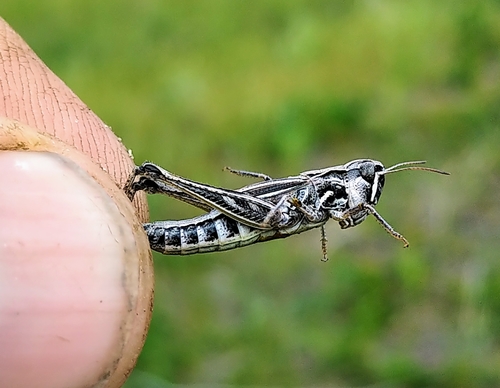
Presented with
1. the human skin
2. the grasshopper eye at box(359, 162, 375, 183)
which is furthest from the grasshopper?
the human skin

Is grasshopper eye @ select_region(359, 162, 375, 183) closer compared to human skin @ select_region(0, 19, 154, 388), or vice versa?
human skin @ select_region(0, 19, 154, 388)

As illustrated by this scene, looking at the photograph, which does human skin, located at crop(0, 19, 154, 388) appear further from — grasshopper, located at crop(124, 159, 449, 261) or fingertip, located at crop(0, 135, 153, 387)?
grasshopper, located at crop(124, 159, 449, 261)

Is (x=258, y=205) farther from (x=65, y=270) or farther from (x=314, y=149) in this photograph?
(x=314, y=149)

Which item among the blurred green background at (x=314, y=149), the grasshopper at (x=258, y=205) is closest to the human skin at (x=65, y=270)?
the grasshopper at (x=258, y=205)

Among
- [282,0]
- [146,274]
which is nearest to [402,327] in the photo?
[146,274]

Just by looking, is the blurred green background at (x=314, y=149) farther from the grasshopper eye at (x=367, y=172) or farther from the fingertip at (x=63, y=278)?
the fingertip at (x=63, y=278)

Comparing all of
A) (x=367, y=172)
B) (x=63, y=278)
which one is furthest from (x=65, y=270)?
(x=367, y=172)

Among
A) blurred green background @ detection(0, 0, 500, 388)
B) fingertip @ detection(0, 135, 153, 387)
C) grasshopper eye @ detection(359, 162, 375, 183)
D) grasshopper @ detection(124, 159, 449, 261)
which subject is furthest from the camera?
blurred green background @ detection(0, 0, 500, 388)
